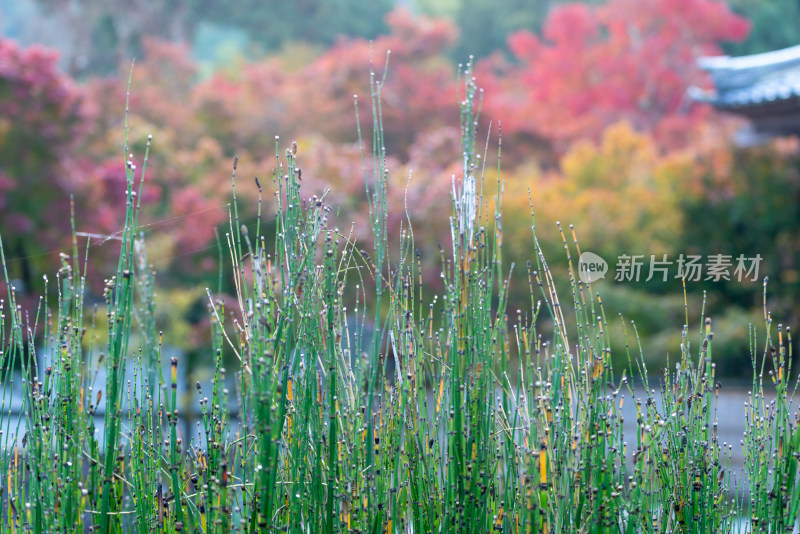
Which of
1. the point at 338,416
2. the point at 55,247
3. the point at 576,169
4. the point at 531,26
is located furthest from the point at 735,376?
the point at 531,26

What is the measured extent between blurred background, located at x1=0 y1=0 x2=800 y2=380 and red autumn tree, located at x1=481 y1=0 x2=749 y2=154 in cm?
Answer: 2

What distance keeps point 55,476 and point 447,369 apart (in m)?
0.62

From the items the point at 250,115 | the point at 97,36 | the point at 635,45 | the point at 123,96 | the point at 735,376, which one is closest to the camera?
the point at 735,376

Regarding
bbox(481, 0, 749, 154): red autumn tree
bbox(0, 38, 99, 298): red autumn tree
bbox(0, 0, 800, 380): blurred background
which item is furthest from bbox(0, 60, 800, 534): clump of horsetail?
bbox(481, 0, 749, 154): red autumn tree

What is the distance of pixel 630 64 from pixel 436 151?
389cm

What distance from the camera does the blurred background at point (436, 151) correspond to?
4480 millimetres

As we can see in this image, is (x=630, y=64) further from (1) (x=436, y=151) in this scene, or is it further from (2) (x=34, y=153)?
(2) (x=34, y=153)

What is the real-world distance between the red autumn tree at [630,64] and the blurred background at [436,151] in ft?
0.07

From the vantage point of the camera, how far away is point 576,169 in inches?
238

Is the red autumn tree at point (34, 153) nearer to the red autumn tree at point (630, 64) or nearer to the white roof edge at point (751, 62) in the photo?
the white roof edge at point (751, 62)

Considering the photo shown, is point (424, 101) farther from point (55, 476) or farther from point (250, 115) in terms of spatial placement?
point (55, 476)

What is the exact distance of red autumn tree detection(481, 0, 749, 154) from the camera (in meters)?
8.46

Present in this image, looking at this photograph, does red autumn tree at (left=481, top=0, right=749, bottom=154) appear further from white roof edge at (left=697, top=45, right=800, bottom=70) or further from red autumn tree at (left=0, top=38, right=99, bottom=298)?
red autumn tree at (left=0, top=38, right=99, bottom=298)

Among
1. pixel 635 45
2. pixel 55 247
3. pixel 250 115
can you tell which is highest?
pixel 635 45
